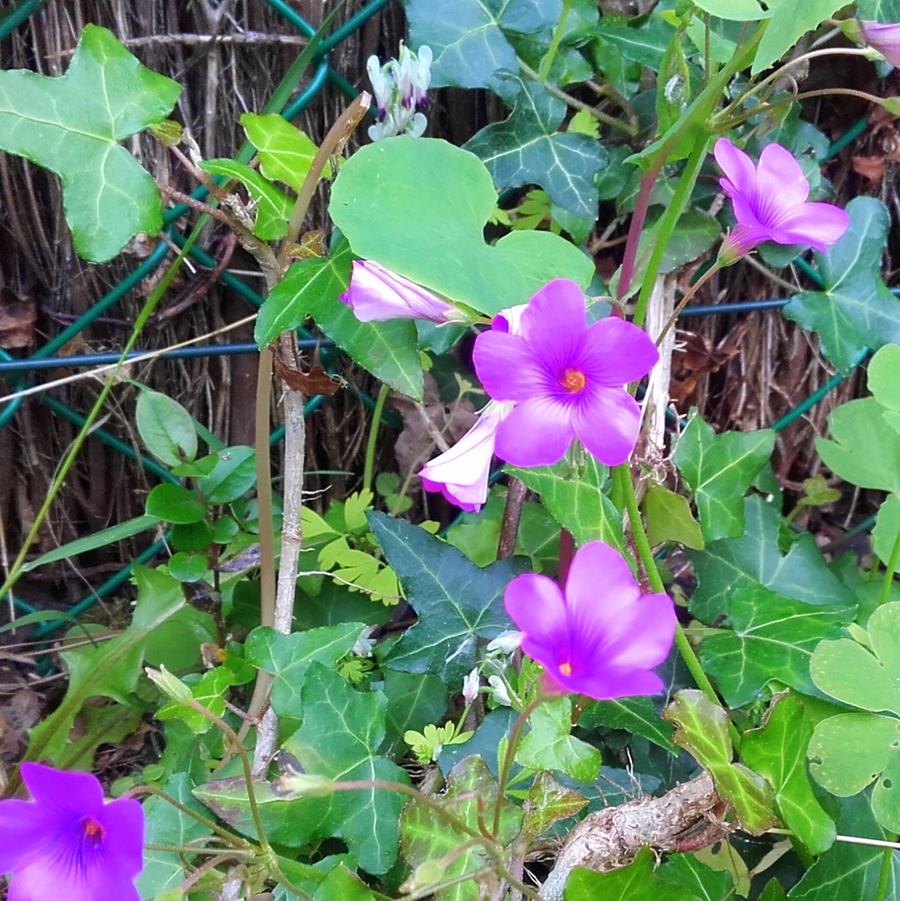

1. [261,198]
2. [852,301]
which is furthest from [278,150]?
[852,301]

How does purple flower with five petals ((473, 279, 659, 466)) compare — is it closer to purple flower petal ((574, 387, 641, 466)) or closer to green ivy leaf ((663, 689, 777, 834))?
purple flower petal ((574, 387, 641, 466))

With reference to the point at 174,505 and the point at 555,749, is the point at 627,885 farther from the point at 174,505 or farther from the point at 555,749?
the point at 174,505

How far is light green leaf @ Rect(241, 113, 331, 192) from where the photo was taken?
72cm

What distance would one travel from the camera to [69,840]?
0.47m

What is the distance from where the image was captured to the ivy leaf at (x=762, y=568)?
936mm

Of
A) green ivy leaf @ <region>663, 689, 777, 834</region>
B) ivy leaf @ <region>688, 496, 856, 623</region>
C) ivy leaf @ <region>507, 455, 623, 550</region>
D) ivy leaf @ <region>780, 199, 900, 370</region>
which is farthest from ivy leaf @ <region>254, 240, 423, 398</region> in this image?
ivy leaf @ <region>780, 199, 900, 370</region>

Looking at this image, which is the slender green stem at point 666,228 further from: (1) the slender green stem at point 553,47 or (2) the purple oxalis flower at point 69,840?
(2) the purple oxalis flower at point 69,840

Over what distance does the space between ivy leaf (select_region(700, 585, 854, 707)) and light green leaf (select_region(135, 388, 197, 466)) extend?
2.06ft

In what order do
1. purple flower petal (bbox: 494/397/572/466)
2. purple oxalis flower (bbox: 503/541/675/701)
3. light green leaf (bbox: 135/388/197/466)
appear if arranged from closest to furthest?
purple oxalis flower (bbox: 503/541/675/701)
purple flower petal (bbox: 494/397/572/466)
light green leaf (bbox: 135/388/197/466)

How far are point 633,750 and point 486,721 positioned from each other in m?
0.22

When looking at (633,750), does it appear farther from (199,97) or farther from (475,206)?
(199,97)

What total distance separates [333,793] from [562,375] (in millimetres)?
426

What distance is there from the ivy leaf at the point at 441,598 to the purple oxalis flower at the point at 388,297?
0.85 feet

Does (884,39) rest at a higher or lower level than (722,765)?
higher
